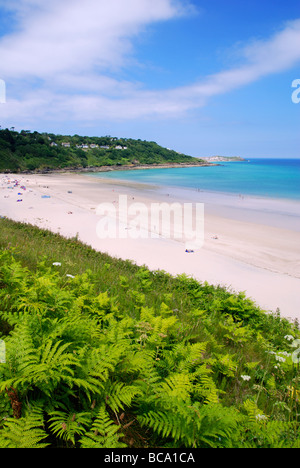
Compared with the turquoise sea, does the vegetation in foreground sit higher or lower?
lower

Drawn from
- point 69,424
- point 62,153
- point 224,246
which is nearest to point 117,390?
point 69,424

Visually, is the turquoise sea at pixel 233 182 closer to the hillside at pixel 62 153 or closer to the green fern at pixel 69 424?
the hillside at pixel 62 153

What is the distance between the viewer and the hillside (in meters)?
82.9

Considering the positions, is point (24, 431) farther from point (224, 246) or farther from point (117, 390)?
point (224, 246)

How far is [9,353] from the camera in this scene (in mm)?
2064

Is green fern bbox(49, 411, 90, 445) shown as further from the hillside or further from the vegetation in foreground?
the hillside

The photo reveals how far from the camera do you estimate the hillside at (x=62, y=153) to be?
8288cm

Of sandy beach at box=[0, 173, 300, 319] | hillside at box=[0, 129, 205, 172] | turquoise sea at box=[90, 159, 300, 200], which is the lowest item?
sandy beach at box=[0, 173, 300, 319]

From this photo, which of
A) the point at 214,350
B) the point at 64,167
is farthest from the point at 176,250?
the point at 64,167

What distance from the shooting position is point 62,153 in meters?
106

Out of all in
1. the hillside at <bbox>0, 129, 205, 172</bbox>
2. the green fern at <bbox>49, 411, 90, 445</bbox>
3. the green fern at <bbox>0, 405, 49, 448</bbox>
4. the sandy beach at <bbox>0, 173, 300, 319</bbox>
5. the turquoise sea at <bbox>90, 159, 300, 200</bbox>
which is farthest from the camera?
the hillside at <bbox>0, 129, 205, 172</bbox>

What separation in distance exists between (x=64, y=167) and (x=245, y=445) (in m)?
100

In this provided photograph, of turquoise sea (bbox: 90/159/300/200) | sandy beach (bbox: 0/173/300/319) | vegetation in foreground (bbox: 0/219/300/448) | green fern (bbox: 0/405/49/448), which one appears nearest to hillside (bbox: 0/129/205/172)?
turquoise sea (bbox: 90/159/300/200)
